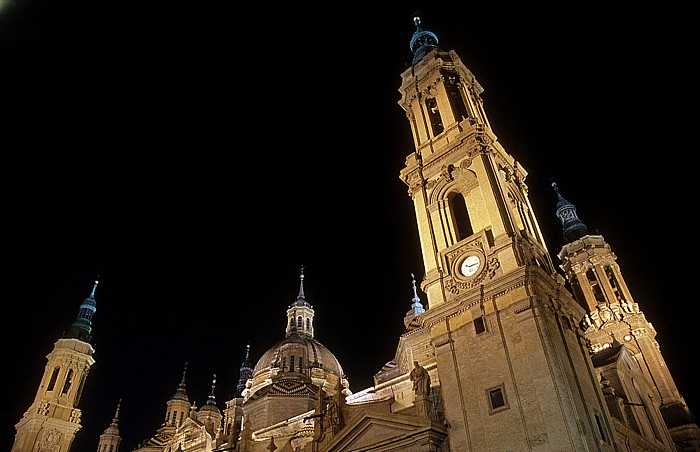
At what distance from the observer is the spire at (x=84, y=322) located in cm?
5641

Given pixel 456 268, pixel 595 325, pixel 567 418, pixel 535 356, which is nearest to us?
pixel 567 418

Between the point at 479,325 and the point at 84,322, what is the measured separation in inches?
2206

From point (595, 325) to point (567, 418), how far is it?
30.1 metres

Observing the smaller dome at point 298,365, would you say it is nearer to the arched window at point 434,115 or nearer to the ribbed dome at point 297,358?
the ribbed dome at point 297,358

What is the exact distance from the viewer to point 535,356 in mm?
15133

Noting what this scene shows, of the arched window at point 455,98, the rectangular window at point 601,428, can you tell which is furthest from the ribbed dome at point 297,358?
the rectangular window at point 601,428

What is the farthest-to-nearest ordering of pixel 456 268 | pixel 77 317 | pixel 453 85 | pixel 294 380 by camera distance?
pixel 77 317 < pixel 294 380 < pixel 453 85 < pixel 456 268

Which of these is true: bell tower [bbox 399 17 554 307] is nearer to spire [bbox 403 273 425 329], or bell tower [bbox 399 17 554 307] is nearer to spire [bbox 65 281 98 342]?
spire [bbox 403 273 425 329]

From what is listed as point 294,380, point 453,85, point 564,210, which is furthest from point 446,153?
point 564,210

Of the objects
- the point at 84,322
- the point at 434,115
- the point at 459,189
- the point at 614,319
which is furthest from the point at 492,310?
the point at 84,322

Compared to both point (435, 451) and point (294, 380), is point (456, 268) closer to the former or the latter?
point (435, 451)

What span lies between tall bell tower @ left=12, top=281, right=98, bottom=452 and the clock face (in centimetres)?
4929

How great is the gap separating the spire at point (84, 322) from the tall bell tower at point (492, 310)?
164 feet

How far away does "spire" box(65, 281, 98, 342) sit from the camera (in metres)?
56.4
